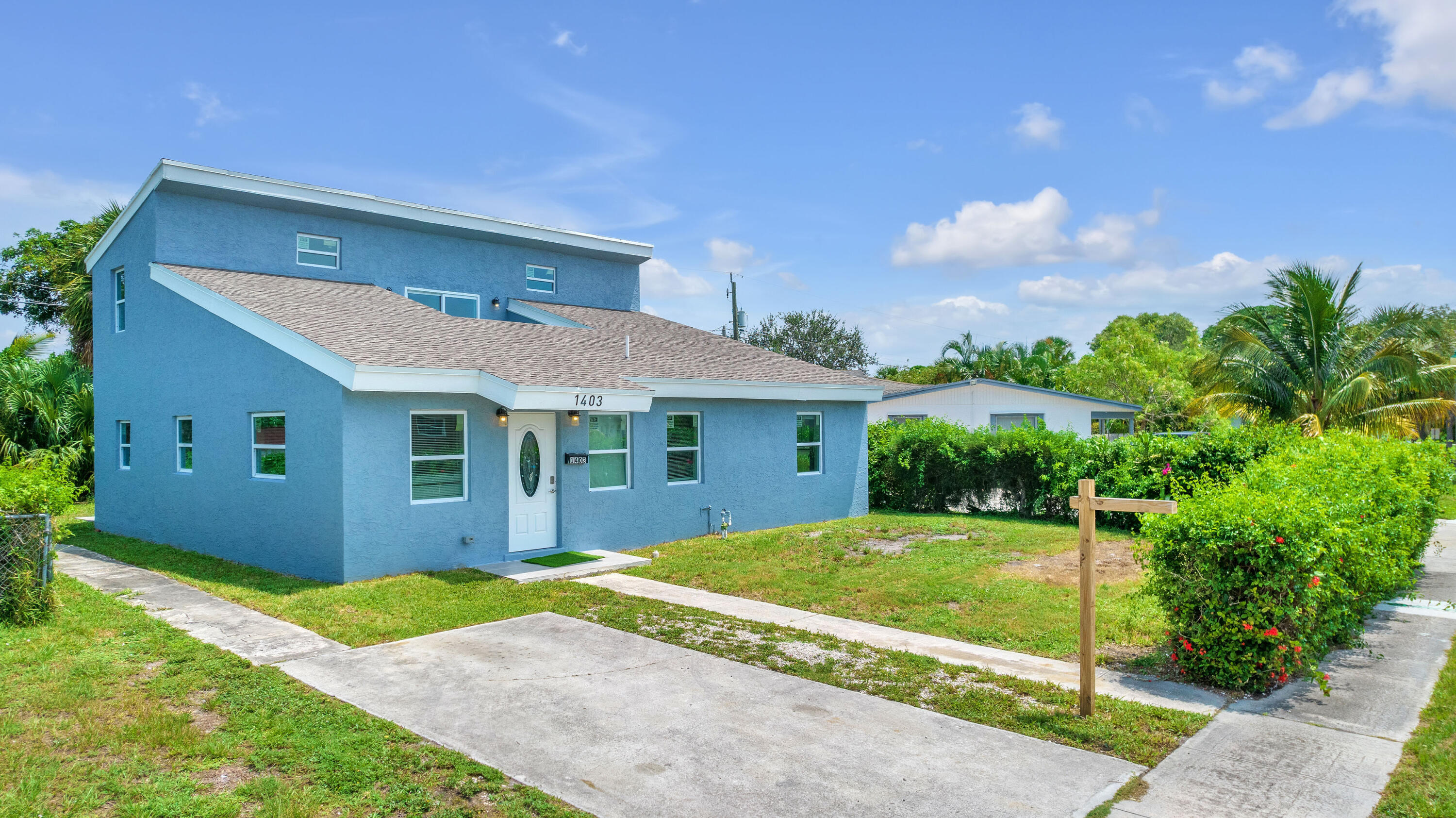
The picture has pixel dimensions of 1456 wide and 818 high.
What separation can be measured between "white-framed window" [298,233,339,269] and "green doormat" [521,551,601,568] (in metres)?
7.52

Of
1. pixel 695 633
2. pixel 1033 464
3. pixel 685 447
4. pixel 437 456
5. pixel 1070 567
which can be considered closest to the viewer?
pixel 695 633

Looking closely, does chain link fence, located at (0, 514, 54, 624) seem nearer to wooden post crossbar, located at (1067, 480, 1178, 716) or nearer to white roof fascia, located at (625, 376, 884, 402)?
white roof fascia, located at (625, 376, 884, 402)

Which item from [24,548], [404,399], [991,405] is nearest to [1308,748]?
[404,399]

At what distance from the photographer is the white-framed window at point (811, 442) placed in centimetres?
1636

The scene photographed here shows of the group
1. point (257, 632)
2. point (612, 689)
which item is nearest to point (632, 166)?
point (257, 632)

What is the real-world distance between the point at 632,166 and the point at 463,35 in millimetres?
5767

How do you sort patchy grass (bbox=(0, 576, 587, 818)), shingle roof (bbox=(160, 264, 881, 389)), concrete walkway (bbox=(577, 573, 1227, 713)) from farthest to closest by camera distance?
shingle roof (bbox=(160, 264, 881, 389)), concrete walkway (bbox=(577, 573, 1227, 713)), patchy grass (bbox=(0, 576, 587, 818))

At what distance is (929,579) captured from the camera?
10.6 m

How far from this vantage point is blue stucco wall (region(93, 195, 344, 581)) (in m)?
10.3

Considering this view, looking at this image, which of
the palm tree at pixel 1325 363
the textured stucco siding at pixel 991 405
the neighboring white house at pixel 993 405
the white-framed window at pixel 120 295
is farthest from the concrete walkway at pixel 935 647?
the textured stucco siding at pixel 991 405

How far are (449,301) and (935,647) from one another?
12.7 metres

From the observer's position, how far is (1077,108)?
49.5ft

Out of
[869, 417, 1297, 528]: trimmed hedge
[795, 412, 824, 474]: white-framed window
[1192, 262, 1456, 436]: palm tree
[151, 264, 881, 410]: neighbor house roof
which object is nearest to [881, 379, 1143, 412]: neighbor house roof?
[1192, 262, 1456, 436]: palm tree

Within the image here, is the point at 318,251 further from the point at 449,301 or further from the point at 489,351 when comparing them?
the point at 489,351
